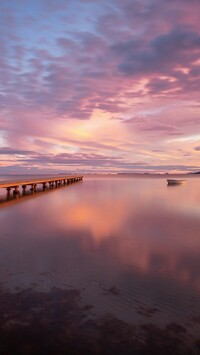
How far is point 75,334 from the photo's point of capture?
4.71 m

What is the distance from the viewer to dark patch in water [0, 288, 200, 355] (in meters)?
4.33

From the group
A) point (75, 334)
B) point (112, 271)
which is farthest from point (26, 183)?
point (75, 334)

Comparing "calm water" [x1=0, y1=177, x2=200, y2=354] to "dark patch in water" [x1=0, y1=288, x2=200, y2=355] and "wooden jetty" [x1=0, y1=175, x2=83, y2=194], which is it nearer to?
"dark patch in water" [x1=0, y1=288, x2=200, y2=355]

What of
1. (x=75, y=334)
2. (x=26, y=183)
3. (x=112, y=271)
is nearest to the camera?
(x=75, y=334)

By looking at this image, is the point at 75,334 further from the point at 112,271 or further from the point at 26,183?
the point at 26,183

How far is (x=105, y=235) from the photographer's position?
42.3 feet

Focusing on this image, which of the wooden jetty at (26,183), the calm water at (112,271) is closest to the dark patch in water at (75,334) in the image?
the calm water at (112,271)

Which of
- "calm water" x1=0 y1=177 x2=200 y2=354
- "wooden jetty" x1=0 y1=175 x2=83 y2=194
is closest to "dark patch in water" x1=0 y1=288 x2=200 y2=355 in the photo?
"calm water" x1=0 y1=177 x2=200 y2=354

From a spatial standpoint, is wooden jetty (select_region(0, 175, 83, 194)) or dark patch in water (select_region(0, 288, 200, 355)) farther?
wooden jetty (select_region(0, 175, 83, 194))

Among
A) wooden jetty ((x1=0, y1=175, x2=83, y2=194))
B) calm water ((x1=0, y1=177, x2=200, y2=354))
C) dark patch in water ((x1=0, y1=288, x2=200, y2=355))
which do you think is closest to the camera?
dark patch in water ((x1=0, y1=288, x2=200, y2=355))

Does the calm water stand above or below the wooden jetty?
below

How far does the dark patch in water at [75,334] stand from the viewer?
14.2 ft

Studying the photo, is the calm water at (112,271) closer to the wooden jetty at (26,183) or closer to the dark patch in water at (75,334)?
the dark patch in water at (75,334)

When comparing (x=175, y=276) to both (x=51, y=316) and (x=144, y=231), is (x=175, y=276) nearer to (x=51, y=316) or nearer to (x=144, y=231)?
(x=51, y=316)
